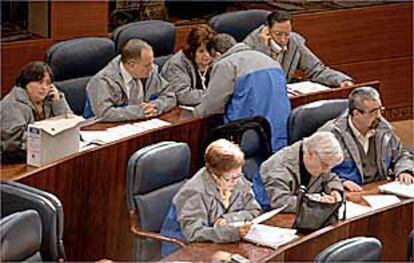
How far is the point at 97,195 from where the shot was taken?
5.82 m

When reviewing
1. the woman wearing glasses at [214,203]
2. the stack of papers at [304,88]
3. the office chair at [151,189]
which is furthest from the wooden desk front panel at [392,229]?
the stack of papers at [304,88]

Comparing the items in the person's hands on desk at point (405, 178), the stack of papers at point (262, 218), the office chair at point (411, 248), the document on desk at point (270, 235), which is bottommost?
the office chair at point (411, 248)

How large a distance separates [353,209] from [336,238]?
0.35 m

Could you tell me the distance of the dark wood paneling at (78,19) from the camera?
7.70 m

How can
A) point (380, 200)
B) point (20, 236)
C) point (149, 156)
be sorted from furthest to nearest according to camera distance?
point (380, 200)
point (149, 156)
point (20, 236)

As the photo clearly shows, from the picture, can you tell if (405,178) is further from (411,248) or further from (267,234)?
(267,234)

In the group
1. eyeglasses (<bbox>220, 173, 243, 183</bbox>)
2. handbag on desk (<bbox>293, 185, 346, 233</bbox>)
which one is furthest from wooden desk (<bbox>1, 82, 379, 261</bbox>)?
handbag on desk (<bbox>293, 185, 346, 233</bbox>)

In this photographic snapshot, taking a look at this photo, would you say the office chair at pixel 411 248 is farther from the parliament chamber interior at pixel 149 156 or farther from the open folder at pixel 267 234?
the open folder at pixel 267 234

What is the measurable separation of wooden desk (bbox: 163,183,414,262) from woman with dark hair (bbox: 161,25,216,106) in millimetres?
1489

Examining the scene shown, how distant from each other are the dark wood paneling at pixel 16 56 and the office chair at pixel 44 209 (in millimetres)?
2746

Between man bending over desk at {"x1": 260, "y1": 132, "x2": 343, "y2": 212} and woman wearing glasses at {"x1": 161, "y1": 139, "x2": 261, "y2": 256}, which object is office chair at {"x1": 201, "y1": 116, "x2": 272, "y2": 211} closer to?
man bending over desk at {"x1": 260, "y1": 132, "x2": 343, "y2": 212}

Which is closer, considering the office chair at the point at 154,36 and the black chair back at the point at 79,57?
the black chair back at the point at 79,57

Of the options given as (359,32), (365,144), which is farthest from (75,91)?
(359,32)

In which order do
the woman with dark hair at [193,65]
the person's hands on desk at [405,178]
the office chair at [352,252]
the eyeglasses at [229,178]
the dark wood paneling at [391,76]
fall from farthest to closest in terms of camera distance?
1. the dark wood paneling at [391,76]
2. the woman with dark hair at [193,65]
3. the person's hands on desk at [405,178]
4. the eyeglasses at [229,178]
5. the office chair at [352,252]
